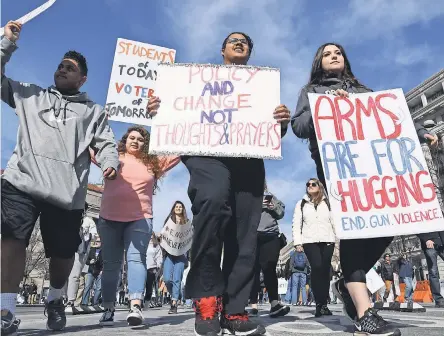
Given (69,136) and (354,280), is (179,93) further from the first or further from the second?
(354,280)

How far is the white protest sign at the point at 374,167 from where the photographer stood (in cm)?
278

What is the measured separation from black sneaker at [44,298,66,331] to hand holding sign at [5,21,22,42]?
Result: 194 cm

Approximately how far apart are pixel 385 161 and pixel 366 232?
1.71 feet

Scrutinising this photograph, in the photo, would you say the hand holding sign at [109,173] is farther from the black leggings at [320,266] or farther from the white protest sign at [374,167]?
the black leggings at [320,266]

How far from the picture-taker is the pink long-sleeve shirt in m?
4.08

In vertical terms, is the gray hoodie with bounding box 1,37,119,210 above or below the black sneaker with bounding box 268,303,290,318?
above

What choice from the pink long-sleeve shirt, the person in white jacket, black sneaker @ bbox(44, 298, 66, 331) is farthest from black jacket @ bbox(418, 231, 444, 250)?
black sneaker @ bbox(44, 298, 66, 331)

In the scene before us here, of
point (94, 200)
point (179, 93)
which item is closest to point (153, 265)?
point (179, 93)

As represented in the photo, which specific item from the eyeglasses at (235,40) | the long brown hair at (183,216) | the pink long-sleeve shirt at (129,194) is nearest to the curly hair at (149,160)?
the pink long-sleeve shirt at (129,194)

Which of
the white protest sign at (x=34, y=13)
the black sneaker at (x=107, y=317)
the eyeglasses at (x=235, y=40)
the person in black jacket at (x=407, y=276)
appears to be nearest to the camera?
the white protest sign at (x=34, y=13)

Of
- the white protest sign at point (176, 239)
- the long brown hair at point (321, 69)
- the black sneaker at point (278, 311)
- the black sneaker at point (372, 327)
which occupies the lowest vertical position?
the black sneaker at point (372, 327)

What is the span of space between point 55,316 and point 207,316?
1291 millimetres

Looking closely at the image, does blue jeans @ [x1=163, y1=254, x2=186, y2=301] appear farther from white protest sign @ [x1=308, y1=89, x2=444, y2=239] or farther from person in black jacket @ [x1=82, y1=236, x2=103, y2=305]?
white protest sign @ [x1=308, y1=89, x2=444, y2=239]

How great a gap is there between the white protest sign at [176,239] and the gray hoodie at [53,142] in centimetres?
423
